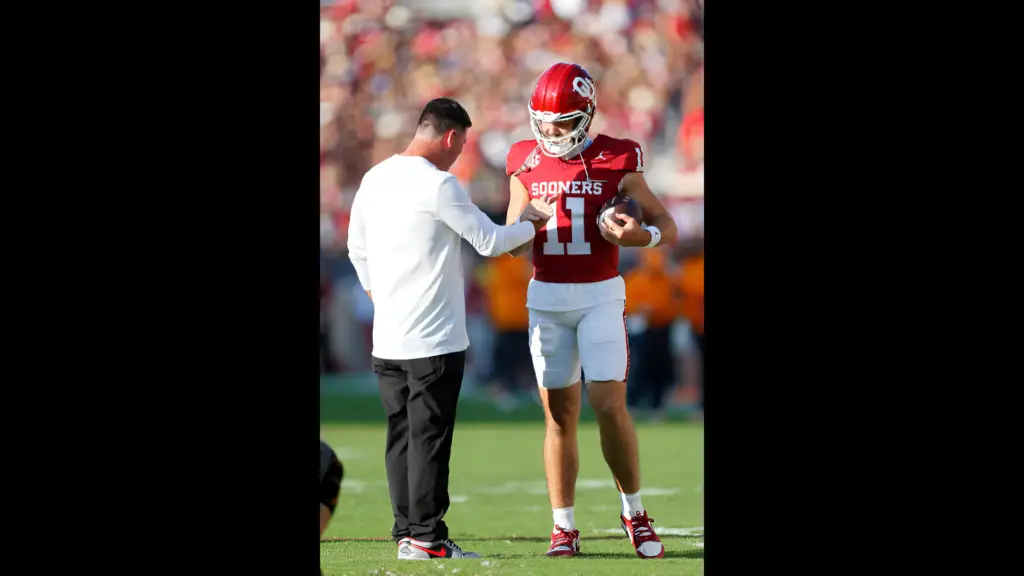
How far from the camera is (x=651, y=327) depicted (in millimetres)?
12141

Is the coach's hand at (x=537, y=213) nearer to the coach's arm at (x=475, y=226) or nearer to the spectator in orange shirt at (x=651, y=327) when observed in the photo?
the coach's arm at (x=475, y=226)

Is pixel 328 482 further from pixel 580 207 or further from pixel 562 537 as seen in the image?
pixel 580 207

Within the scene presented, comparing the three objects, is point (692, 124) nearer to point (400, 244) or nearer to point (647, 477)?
point (647, 477)

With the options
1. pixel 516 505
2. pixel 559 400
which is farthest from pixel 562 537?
pixel 516 505

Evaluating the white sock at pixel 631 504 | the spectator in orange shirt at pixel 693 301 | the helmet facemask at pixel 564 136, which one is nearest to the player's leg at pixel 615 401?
the white sock at pixel 631 504

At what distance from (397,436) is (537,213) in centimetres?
99

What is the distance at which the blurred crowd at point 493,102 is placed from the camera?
14.0 metres

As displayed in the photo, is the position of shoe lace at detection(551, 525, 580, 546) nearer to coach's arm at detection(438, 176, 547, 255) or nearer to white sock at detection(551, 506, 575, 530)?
white sock at detection(551, 506, 575, 530)

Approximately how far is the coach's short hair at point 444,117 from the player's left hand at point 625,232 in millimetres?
642

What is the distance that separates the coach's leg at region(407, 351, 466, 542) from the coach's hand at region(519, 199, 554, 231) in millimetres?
582

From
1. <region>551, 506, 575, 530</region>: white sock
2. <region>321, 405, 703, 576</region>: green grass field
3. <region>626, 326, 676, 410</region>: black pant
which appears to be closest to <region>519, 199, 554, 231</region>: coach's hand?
<region>551, 506, 575, 530</region>: white sock
